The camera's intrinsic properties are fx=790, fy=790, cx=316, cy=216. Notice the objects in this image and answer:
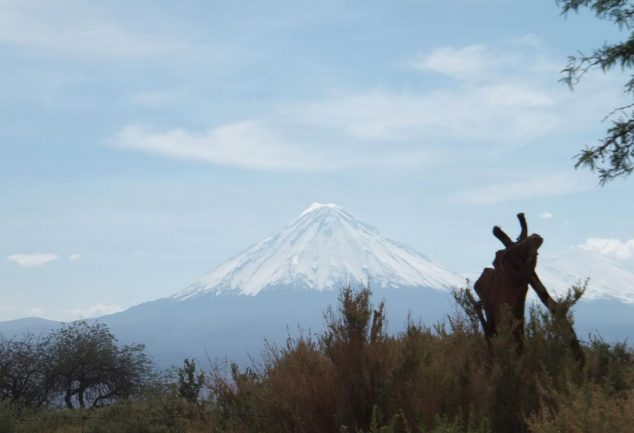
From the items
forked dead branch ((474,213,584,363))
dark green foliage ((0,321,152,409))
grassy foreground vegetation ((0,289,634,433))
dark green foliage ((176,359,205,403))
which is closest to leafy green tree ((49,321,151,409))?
dark green foliage ((0,321,152,409))

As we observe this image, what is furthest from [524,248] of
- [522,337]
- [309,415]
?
[309,415]

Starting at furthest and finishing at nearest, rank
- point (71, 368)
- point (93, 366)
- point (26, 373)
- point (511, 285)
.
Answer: point (93, 366) → point (71, 368) → point (26, 373) → point (511, 285)

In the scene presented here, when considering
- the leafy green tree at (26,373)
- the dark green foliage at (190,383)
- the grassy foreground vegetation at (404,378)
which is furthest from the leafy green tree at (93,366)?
the grassy foreground vegetation at (404,378)

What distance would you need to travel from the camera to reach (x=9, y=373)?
874 inches

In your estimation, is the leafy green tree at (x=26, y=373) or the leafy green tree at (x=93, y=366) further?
the leafy green tree at (x=93, y=366)

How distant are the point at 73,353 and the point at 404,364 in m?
16.9

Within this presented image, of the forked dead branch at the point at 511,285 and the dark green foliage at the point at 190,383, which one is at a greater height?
the forked dead branch at the point at 511,285

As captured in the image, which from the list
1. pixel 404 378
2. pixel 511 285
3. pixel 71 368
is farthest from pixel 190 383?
pixel 71 368

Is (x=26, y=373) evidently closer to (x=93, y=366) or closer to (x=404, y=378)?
(x=93, y=366)

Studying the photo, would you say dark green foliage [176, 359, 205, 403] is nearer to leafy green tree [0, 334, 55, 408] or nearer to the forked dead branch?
the forked dead branch

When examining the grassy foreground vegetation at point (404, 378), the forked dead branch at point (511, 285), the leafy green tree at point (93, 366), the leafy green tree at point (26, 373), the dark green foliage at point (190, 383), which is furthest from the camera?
the leafy green tree at point (93, 366)

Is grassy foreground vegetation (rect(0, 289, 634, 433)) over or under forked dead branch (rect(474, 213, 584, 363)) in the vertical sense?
under

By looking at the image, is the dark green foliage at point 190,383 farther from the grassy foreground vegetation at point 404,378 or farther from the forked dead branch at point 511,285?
the forked dead branch at point 511,285

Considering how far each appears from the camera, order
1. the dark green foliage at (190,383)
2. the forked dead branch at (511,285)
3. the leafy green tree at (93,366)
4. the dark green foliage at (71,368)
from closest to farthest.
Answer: the forked dead branch at (511,285) → the dark green foliage at (190,383) → the dark green foliage at (71,368) → the leafy green tree at (93,366)
